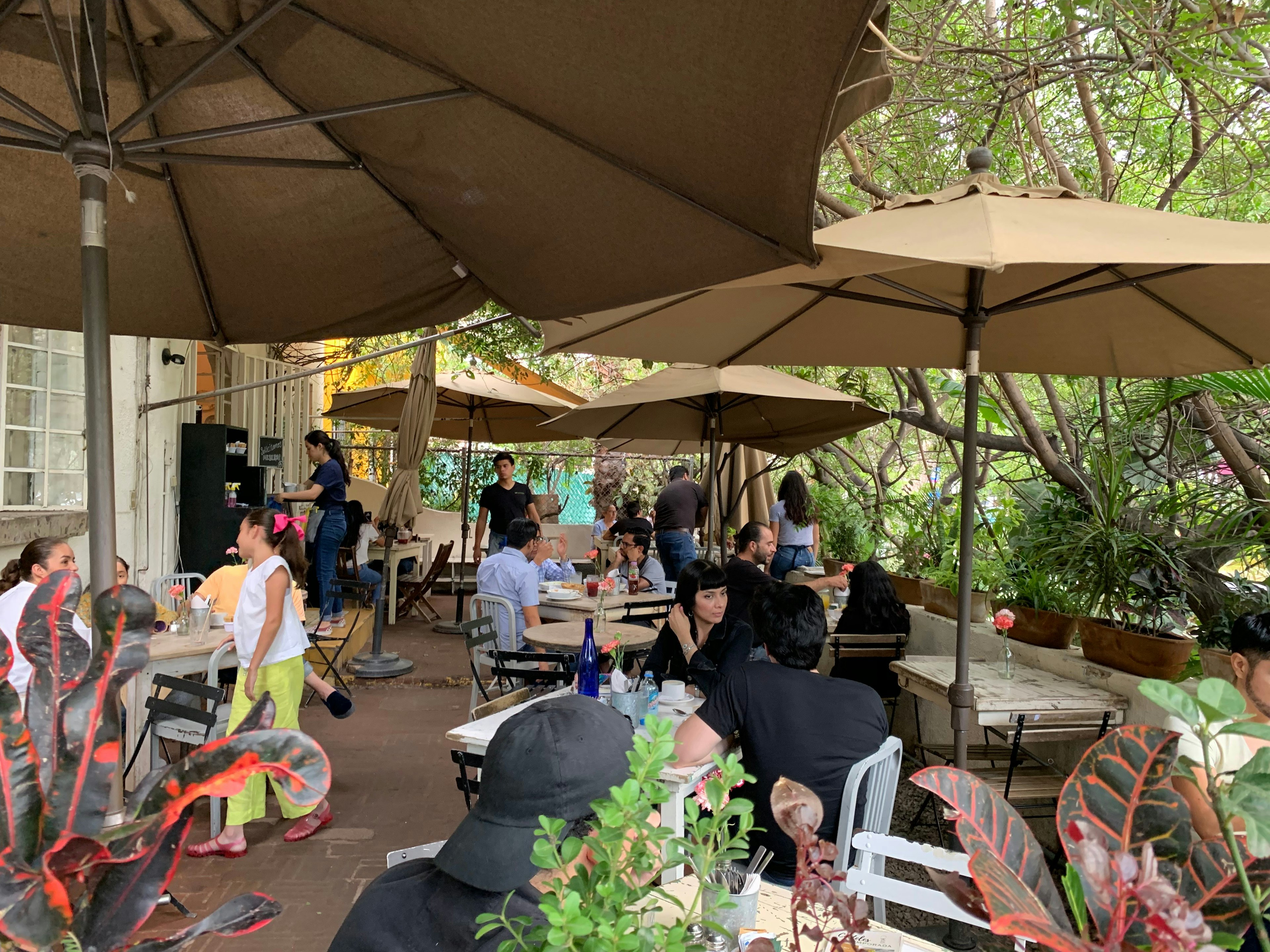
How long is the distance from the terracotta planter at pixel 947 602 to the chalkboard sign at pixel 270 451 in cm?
714

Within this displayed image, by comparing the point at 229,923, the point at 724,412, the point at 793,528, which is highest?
the point at 724,412

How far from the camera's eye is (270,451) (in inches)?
388

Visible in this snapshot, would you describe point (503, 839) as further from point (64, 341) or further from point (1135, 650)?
point (64, 341)

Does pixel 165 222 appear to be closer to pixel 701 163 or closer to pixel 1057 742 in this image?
pixel 701 163

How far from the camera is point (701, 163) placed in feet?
6.18

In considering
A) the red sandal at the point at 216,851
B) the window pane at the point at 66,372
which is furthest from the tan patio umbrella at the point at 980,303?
the window pane at the point at 66,372

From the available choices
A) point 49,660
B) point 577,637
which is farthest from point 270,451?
point 49,660

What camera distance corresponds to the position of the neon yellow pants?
13.7 ft

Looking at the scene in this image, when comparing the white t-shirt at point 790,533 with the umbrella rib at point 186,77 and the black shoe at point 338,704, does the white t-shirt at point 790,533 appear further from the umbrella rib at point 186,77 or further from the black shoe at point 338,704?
the umbrella rib at point 186,77

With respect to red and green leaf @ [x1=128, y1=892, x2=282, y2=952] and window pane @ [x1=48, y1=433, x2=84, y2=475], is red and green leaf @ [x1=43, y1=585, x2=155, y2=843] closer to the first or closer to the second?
red and green leaf @ [x1=128, y1=892, x2=282, y2=952]

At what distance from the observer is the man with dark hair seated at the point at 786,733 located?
284 cm

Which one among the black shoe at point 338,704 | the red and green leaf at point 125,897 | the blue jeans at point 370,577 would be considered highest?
the red and green leaf at point 125,897

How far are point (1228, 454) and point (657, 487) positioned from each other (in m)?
14.0

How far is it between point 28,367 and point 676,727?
504 centimetres
